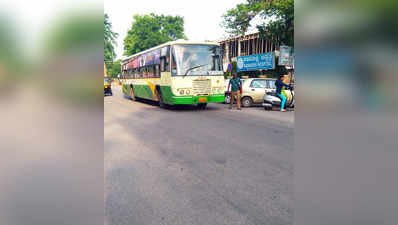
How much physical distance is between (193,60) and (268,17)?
7.23 m

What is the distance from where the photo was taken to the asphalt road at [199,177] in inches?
109

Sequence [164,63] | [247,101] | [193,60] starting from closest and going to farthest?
1. [193,60]
2. [164,63]
3. [247,101]

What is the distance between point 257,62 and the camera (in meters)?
20.8

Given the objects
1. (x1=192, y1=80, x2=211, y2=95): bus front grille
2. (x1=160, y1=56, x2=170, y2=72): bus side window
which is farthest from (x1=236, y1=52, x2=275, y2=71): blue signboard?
(x1=160, y1=56, x2=170, y2=72): bus side window

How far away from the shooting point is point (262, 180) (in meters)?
3.69

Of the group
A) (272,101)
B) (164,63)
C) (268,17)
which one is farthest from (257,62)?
(164,63)

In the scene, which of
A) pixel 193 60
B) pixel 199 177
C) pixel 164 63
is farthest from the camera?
pixel 164 63

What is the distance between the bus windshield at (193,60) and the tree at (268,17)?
4751 millimetres

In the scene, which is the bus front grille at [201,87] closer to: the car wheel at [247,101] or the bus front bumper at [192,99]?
the bus front bumper at [192,99]
